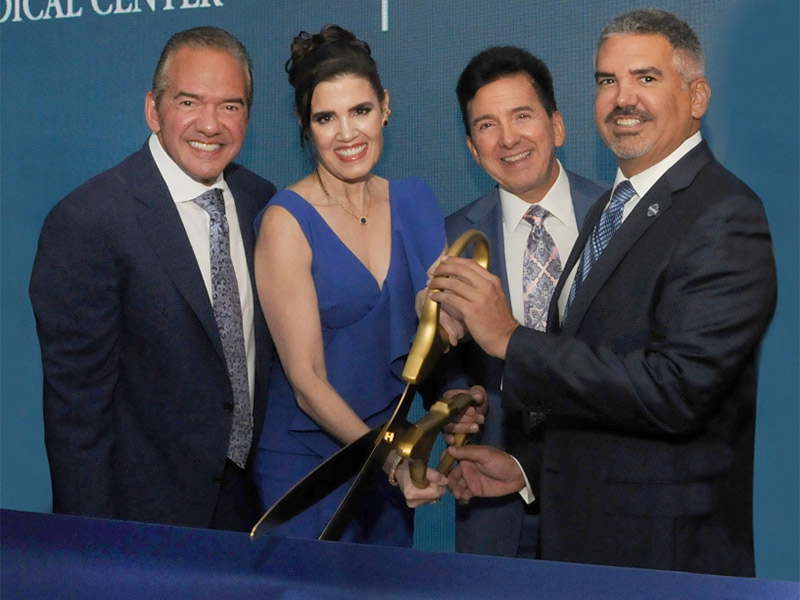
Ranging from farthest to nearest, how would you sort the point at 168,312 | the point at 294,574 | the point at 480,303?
the point at 168,312, the point at 480,303, the point at 294,574

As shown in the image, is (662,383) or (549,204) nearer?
(662,383)

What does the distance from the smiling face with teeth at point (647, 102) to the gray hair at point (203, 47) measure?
63cm

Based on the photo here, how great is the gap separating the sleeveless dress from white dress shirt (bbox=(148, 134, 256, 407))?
4.8 inches

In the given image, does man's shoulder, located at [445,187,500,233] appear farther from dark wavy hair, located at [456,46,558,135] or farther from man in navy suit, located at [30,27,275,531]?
man in navy suit, located at [30,27,275,531]

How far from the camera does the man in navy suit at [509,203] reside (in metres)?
1.59

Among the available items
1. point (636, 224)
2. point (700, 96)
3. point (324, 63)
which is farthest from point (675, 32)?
point (324, 63)

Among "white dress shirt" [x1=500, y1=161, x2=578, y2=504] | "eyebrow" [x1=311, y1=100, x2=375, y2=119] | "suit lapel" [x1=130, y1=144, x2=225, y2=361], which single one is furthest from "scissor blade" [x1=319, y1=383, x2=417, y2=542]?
"eyebrow" [x1=311, y1=100, x2=375, y2=119]

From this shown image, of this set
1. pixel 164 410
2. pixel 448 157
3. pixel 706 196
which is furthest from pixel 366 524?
pixel 706 196

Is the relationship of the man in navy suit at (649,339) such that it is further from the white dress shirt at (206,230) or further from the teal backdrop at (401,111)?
the white dress shirt at (206,230)

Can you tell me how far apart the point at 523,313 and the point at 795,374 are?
42 cm

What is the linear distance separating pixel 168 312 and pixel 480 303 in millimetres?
616

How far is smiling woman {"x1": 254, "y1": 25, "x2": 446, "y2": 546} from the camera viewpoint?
1.65 m

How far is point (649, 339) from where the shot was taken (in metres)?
1.39

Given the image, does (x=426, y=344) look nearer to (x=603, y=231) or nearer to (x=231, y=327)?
(x=603, y=231)
